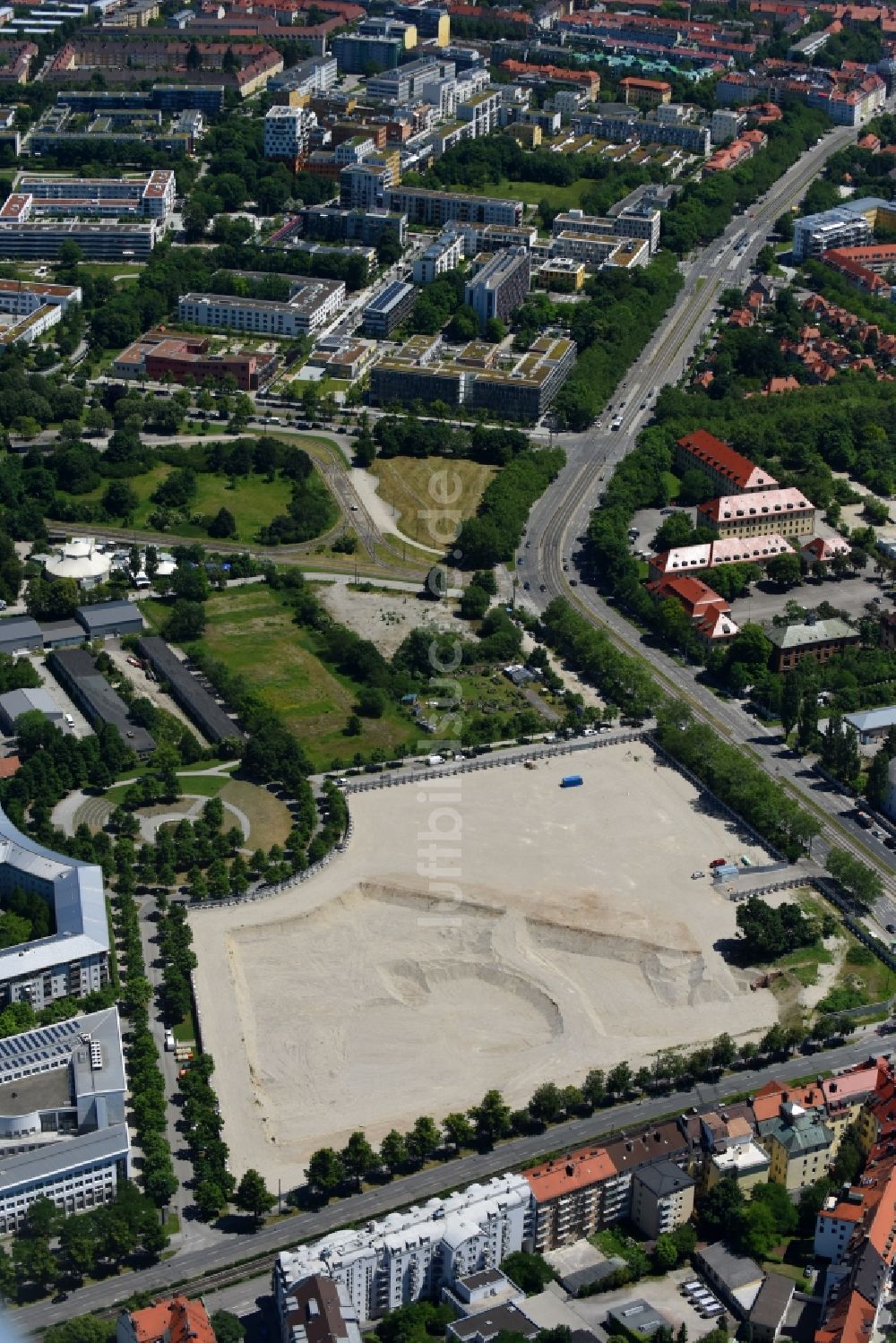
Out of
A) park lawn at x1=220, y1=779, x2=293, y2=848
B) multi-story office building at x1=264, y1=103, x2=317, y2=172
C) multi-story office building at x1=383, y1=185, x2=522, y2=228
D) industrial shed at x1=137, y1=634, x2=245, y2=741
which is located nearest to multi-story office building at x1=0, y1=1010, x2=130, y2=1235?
park lawn at x1=220, y1=779, x2=293, y2=848

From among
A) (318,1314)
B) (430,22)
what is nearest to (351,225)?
(430,22)

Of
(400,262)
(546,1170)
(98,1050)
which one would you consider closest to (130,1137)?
(98,1050)

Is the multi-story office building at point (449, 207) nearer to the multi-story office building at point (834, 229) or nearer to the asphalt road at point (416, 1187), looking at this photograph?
the multi-story office building at point (834, 229)

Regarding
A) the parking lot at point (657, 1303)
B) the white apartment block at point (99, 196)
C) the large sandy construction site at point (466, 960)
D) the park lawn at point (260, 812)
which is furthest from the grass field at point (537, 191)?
the parking lot at point (657, 1303)

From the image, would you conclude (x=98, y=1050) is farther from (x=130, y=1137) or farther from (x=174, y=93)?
(x=174, y=93)

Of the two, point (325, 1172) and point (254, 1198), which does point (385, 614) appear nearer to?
point (325, 1172)

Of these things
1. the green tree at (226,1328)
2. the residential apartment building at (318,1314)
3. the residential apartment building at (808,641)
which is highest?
the residential apartment building at (318,1314)

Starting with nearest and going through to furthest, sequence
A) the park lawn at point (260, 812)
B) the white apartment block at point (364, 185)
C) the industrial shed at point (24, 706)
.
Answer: the park lawn at point (260, 812) → the industrial shed at point (24, 706) → the white apartment block at point (364, 185)
